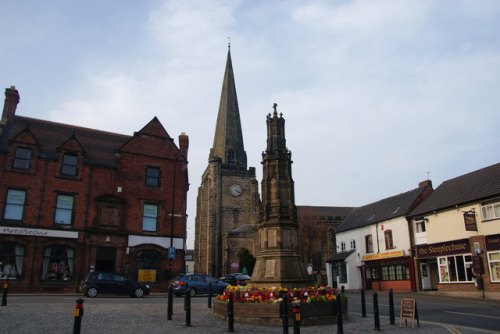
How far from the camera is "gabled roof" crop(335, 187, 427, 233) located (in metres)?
34.7

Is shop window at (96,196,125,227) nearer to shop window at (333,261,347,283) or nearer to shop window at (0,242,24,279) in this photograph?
shop window at (0,242,24,279)

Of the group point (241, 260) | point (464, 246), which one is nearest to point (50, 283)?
point (464, 246)

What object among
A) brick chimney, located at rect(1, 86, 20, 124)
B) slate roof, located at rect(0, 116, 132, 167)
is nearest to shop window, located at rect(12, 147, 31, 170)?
slate roof, located at rect(0, 116, 132, 167)

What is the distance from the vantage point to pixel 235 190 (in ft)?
208

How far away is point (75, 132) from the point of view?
1200 inches

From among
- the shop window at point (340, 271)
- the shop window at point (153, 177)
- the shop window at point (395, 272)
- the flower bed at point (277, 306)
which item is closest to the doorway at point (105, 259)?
the shop window at point (153, 177)

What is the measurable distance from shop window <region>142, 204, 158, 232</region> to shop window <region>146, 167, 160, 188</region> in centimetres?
161

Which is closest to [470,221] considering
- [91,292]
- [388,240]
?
[388,240]

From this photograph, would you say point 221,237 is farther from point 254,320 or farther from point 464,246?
point 254,320

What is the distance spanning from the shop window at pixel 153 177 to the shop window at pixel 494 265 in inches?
897

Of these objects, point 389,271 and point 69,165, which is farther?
point 389,271

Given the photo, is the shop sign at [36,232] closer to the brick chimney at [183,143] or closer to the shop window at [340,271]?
the brick chimney at [183,143]

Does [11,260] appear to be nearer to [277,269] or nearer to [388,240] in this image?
[277,269]

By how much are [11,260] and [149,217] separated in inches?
351
